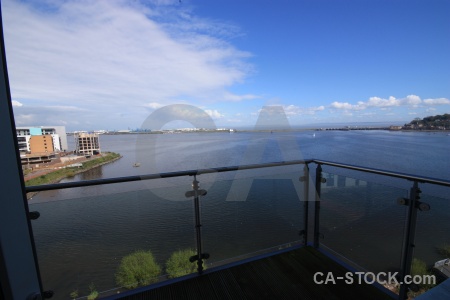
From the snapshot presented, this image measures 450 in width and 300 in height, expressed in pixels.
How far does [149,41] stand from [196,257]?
6153 millimetres

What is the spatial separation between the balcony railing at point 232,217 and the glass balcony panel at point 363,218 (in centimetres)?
1

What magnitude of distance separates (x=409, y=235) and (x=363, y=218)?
0.68 meters

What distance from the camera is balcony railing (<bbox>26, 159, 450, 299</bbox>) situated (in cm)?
166

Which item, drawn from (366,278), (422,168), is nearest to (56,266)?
(366,278)

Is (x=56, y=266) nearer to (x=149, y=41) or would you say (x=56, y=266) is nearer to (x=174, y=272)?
(x=174, y=272)

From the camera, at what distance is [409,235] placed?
65.8 inches

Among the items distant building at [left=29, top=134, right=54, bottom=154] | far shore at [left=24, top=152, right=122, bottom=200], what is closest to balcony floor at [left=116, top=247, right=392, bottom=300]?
far shore at [left=24, top=152, right=122, bottom=200]

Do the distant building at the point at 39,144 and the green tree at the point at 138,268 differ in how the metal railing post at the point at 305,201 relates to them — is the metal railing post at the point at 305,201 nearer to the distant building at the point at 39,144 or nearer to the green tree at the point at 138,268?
the green tree at the point at 138,268

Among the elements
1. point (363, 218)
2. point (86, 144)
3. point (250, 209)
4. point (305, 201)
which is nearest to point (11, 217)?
point (250, 209)

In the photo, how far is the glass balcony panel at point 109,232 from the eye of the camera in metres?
1.76

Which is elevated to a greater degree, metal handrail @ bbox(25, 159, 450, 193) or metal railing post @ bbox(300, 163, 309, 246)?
metal handrail @ bbox(25, 159, 450, 193)

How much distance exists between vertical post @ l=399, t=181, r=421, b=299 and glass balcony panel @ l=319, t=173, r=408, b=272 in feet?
0.14

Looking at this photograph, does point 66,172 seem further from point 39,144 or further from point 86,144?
point 86,144

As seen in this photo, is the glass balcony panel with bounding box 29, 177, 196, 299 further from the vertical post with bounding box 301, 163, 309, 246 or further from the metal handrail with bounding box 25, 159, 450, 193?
the vertical post with bounding box 301, 163, 309, 246
